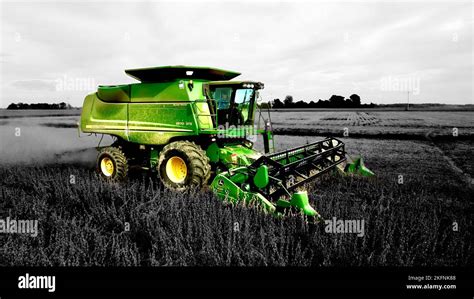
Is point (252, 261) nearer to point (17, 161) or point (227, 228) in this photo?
point (227, 228)

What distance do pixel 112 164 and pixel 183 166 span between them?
225 cm

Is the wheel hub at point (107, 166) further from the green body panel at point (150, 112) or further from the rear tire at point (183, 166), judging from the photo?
the rear tire at point (183, 166)

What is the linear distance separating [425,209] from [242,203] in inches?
104

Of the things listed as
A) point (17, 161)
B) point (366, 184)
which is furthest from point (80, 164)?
point (366, 184)

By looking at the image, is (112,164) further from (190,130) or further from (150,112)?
(190,130)

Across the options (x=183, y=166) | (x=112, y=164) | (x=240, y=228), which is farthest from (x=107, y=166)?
(x=240, y=228)

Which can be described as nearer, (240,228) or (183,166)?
(240,228)

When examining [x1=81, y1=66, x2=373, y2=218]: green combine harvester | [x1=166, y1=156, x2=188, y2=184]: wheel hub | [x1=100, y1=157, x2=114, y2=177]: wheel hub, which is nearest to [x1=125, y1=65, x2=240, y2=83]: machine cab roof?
[x1=81, y1=66, x2=373, y2=218]: green combine harvester

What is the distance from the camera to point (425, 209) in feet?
15.3

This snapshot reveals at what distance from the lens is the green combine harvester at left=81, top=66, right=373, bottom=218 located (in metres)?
5.80

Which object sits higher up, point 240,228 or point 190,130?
point 190,130

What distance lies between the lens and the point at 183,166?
600 cm

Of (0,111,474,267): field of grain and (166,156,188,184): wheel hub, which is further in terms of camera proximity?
(166,156,188,184): wheel hub

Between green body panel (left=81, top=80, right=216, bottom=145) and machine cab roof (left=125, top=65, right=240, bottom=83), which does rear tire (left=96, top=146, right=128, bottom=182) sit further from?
machine cab roof (left=125, top=65, right=240, bottom=83)
